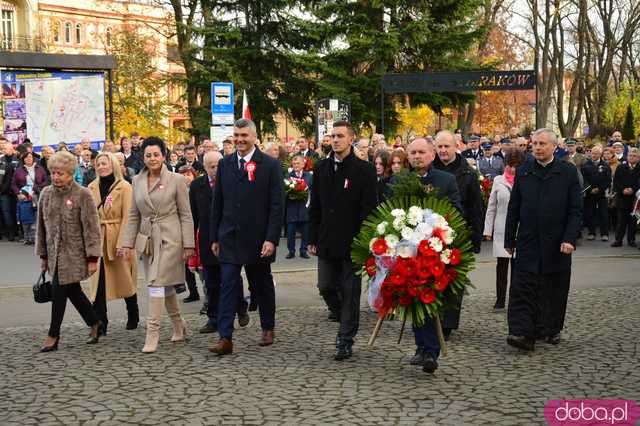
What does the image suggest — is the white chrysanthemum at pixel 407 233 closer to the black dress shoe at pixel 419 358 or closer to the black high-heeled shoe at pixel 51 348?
the black dress shoe at pixel 419 358

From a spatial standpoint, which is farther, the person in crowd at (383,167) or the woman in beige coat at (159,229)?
the person in crowd at (383,167)

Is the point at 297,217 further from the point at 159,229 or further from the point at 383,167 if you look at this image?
the point at 159,229

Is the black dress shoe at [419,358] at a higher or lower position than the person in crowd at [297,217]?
lower

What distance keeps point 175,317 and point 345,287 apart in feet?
6.00

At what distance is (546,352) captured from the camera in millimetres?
8031

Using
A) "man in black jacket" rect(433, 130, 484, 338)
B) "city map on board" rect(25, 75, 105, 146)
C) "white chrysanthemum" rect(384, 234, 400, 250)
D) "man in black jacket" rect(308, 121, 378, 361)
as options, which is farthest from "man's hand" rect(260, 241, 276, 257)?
"city map on board" rect(25, 75, 105, 146)

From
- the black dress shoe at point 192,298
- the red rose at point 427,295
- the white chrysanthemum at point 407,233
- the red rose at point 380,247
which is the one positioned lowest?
the black dress shoe at point 192,298

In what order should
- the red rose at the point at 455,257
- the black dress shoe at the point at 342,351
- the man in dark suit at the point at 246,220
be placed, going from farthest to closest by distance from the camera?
the man in dark suit at the point at 246,220 → the black dress shoe at the point at 342,351 → the red rose at the point at 455,257

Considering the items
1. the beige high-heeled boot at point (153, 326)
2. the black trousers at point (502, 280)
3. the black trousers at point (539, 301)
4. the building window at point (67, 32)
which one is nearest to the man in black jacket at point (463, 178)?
the black trousers at point (539, 301)

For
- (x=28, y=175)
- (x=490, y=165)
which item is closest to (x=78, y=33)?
(x=28, y=175)

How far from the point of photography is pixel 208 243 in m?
9.45

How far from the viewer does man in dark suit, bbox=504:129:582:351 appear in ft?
26.9

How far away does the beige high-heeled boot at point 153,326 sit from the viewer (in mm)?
8180

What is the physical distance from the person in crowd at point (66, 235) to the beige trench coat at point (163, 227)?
38cm
